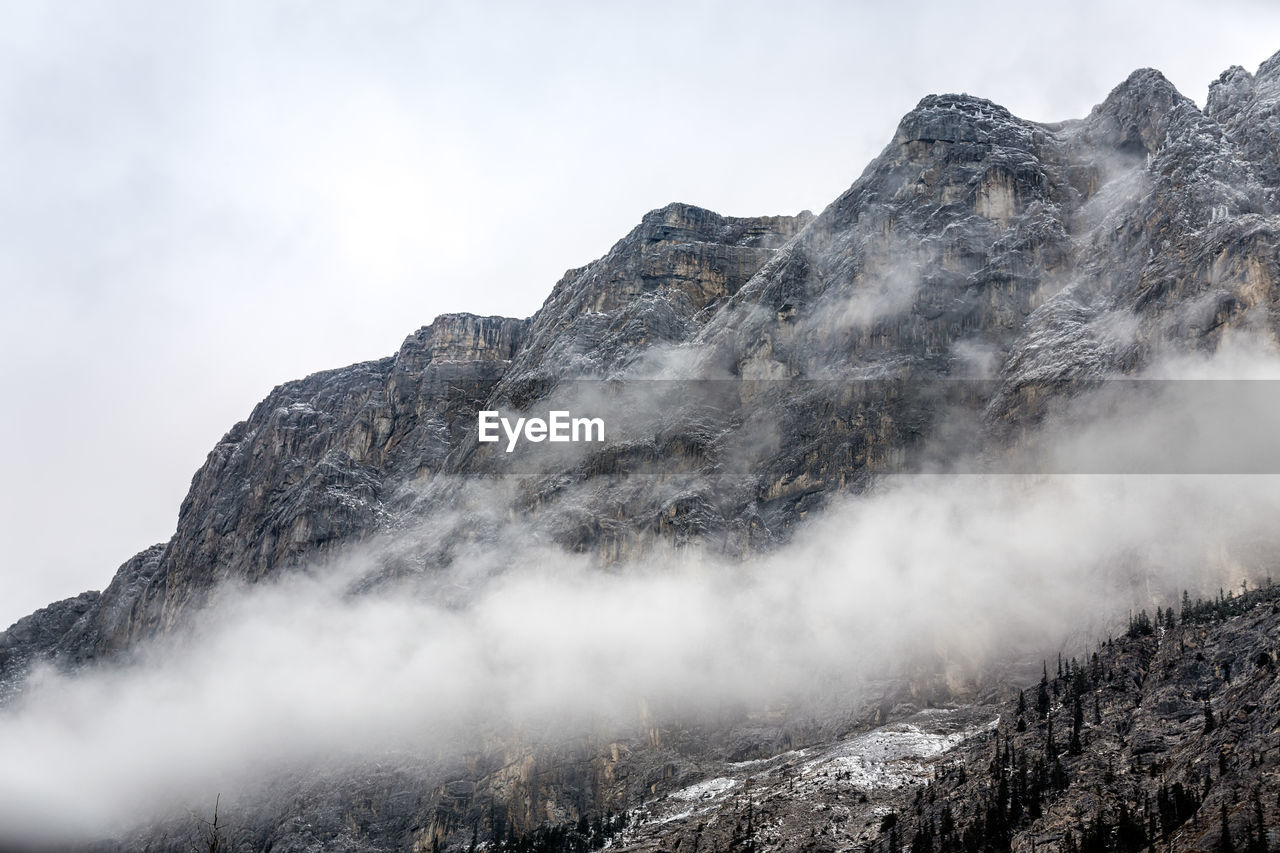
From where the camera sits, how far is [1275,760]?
151m

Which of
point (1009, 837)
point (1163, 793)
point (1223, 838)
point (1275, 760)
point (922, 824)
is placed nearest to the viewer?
point (1223, 838)

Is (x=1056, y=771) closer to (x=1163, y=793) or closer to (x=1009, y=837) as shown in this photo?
(x=1009, y=837)

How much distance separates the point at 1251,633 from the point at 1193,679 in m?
11.5

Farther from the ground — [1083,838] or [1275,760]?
[1275,760]

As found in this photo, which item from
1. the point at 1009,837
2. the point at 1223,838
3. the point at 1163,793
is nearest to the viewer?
the point at 1223,838

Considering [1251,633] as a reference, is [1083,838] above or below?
below

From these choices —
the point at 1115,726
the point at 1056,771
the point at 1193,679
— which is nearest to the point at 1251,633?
the point at 1193,679

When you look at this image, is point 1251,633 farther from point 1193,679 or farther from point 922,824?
point 922,824

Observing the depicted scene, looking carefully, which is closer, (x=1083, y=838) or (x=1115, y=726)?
(x=1083, y=838)

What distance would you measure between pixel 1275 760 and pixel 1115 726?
158ft

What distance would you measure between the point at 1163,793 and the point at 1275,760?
1581 centimetres

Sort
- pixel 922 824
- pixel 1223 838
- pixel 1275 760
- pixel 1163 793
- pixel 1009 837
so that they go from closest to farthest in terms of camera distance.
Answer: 1. pixel 1223 838
2. pixel 1275 760
3. pixel 1163 793
4. pixel 1009 837
5. pixel 922 824

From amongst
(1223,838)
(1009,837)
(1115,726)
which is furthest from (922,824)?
(1223,838)

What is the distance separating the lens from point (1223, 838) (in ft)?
463
